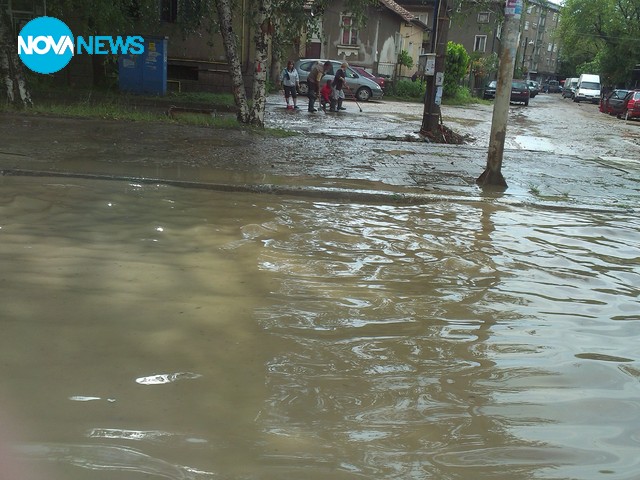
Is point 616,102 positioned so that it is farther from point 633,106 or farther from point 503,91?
point 503,91

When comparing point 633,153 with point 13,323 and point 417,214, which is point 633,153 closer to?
point 417,214

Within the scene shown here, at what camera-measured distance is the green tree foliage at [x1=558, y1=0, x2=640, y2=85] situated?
50281 mm

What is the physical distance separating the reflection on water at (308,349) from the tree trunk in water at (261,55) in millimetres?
7771

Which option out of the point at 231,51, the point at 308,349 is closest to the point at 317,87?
the point at 231,51

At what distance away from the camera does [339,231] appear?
6.62 metres

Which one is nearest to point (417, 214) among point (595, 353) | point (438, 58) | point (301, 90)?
point (595, 353)

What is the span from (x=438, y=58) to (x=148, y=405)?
44.6 feet

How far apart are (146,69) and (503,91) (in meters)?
14.4

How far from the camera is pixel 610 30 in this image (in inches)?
2036

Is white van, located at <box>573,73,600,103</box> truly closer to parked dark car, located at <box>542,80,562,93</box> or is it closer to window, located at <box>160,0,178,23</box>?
parked dark car, located at <box>542,80,562,93</box>

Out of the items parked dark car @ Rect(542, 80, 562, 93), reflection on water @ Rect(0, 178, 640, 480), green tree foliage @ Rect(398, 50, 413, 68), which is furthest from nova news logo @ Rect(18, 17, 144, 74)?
parked dark car @ Rect(542, 80, 562, 93)

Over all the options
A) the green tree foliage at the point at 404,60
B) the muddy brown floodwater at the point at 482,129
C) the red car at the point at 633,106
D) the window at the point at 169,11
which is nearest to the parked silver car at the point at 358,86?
the muddy brown floodwater at the point at 482,129

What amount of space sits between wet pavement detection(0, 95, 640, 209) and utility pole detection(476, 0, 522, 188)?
318 millimetres

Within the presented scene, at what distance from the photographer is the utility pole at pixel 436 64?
14.8 metres
